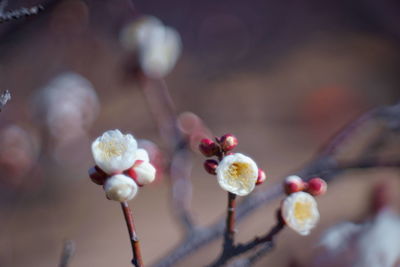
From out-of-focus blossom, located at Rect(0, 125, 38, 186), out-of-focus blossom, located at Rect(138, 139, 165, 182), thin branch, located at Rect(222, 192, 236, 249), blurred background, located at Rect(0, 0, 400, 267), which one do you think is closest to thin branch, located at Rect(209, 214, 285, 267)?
thin branch, located at Rect(222, 192, 236, 249)

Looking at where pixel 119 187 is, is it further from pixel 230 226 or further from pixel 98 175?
pixel 230 226

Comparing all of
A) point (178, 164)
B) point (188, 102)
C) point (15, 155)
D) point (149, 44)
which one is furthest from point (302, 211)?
point (188, 102)

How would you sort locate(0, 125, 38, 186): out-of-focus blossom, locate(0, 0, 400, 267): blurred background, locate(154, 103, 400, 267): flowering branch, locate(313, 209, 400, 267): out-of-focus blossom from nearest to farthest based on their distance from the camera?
locate(313, 209, 400, 267): out-of-focus blossom
locate(154, 103, 400, 267): flowering branch
locate(0, 125, 38, 186): out-of-focus blossom
locate(0, 0, 400, 267): blurred background

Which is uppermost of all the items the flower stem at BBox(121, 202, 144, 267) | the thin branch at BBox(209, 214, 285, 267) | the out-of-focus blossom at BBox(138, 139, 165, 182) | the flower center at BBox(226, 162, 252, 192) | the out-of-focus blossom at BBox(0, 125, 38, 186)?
the flower center at BBox(226, 162, 252, 192)

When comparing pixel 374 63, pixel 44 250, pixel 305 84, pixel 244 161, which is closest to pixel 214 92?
pixel 305 84

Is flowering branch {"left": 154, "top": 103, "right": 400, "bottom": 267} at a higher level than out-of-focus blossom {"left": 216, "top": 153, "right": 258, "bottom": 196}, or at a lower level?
lower

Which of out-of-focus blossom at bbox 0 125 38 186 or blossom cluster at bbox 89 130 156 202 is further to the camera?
out-of-focus blossom at bbox 0 125 38 186

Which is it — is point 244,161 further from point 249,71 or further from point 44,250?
point 249,71

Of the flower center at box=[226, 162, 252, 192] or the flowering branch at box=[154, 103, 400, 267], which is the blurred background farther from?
the flower center at box=[226, 162, 252, 192]
